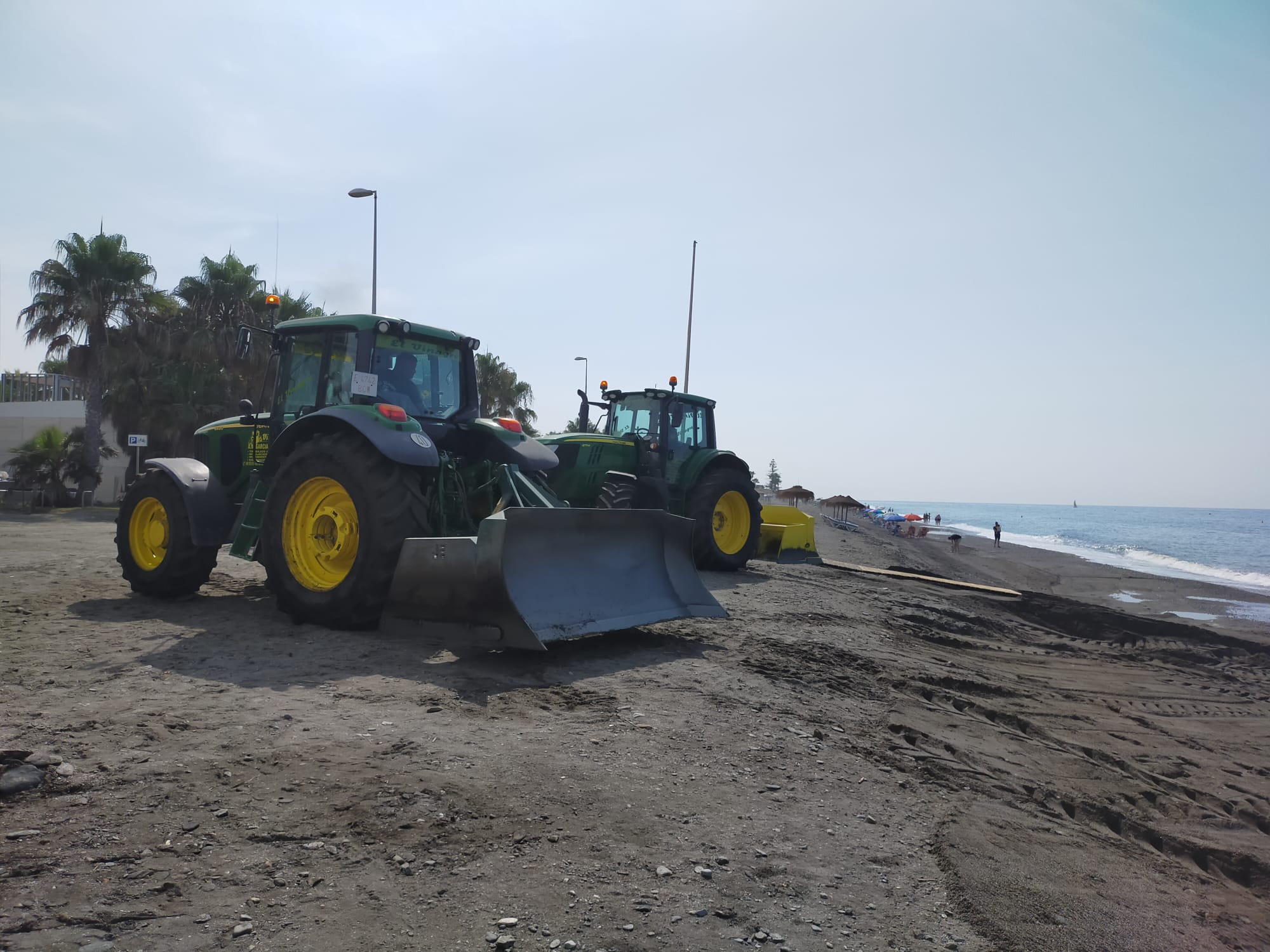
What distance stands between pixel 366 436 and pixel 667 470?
20.7ft

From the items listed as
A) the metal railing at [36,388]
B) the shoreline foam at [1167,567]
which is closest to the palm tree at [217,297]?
the metal railing at [36,388]

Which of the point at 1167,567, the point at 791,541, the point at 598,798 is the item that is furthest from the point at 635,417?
the point at 1167,567

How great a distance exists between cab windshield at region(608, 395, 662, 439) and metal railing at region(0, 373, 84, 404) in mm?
35911

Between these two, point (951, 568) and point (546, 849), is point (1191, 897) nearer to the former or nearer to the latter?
point (546, 849)

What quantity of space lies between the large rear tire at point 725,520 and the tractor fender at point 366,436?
540cm

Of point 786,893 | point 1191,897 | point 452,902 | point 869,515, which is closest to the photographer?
point 452,902

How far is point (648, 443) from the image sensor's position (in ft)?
38.9

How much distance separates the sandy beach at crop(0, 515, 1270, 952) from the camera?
8.34 ft

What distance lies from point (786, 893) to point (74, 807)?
2.42 m

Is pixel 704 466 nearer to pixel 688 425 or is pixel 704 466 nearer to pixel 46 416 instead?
pixel 688 425

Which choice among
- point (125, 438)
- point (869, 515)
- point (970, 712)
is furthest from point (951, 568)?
point (869, 515)

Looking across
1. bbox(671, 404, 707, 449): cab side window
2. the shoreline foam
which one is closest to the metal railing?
bbox(671, 404, 707, 449): cab side window

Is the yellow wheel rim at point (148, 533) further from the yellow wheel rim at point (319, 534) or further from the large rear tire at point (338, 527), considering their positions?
the yellow wheel rim at point (319, 534)

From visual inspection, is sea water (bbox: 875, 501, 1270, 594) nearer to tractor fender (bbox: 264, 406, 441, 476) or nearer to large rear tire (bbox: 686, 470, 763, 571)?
large rear tire (bbox: 686, 470, 763, 571)
